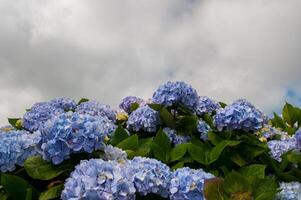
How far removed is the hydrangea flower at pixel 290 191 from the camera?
14.3 ft

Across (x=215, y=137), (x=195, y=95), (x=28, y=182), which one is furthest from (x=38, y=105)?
(x=28, y=182)

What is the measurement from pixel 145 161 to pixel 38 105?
304 centimetres

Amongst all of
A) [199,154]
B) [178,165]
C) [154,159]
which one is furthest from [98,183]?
[199,154]

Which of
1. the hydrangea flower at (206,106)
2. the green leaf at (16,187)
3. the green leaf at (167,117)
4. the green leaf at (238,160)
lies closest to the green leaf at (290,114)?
the hydrangea flower at (206,106)

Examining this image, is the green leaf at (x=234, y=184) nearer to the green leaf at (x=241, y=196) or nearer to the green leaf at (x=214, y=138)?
the green leaf at (x=241, y=196)

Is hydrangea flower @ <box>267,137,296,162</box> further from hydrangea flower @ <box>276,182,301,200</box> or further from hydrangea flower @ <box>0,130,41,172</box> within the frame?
hydrangea flower @ <box>0,130,41,172</box>

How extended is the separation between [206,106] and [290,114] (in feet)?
4.64

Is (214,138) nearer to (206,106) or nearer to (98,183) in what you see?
(206,106)

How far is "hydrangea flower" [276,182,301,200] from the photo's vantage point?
4352 mm

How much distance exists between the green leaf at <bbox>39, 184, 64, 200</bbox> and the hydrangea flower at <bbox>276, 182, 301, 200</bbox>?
184cm

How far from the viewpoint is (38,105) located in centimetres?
621

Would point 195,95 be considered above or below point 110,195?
above

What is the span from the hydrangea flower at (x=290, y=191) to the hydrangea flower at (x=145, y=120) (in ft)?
4.68

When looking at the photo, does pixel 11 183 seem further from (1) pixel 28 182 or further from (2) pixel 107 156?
(2) pixel 107 156
